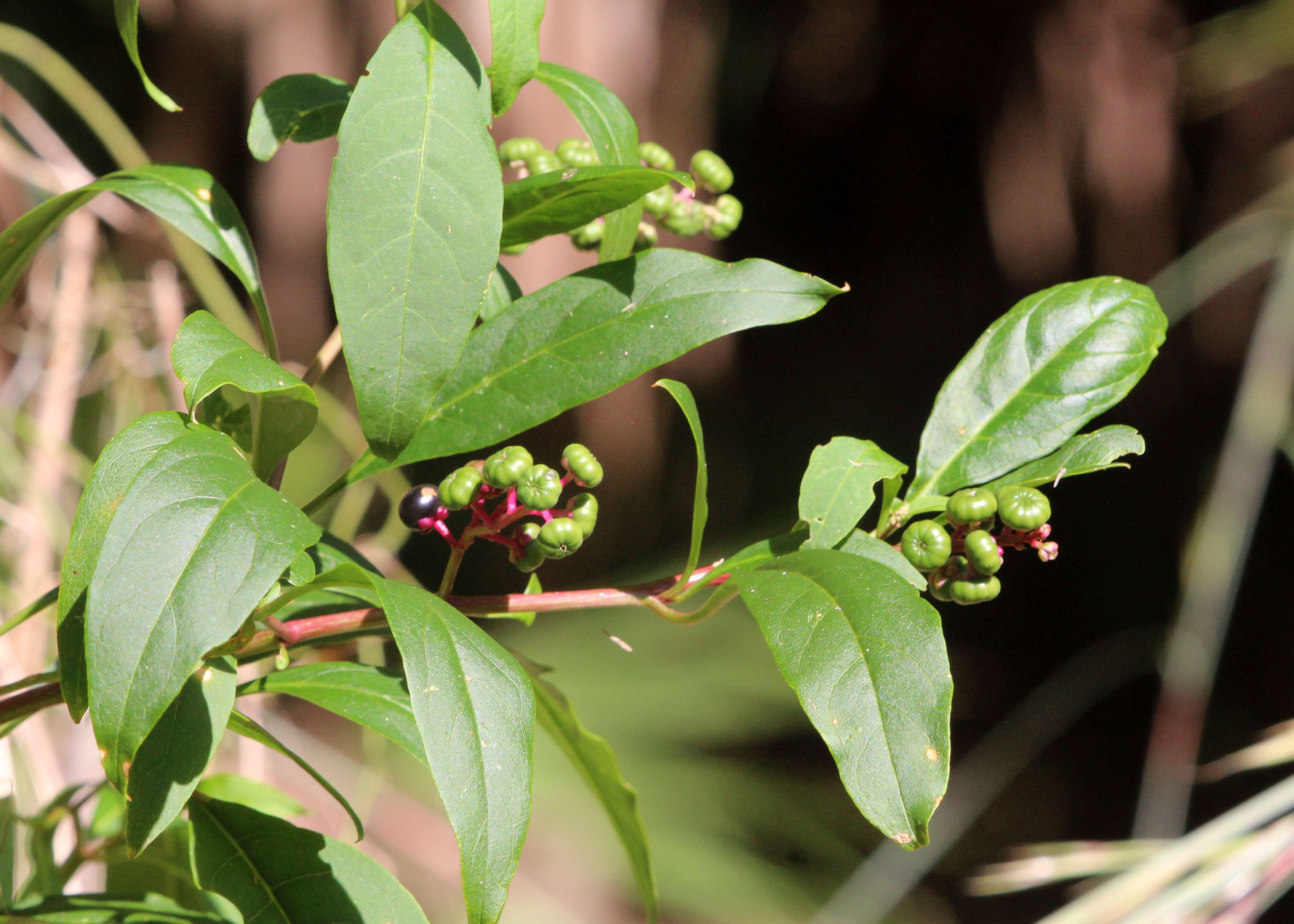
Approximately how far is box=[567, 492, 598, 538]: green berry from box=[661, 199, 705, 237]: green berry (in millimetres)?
237

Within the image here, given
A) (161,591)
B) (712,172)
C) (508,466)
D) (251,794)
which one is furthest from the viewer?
(251,794)

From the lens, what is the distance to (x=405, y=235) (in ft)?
1.39

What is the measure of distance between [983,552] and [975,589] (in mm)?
23

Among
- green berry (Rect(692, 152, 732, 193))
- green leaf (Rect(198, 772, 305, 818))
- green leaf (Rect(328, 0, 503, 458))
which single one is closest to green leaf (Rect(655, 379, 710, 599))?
green leaf (Rect(328, 0, 503, 458))

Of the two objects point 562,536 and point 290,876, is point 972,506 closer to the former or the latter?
point 562,536

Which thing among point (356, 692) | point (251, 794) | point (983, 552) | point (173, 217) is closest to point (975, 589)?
point (983, 552)

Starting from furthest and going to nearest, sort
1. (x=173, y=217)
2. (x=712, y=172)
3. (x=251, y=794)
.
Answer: (x=251, y=794), (x=712, y=172), (x=173, y=217)

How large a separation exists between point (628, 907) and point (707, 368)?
1220mm

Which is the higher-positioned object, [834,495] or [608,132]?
[608,132]

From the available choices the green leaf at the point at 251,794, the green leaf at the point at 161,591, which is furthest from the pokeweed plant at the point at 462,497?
the green leaf at the point at 251,794

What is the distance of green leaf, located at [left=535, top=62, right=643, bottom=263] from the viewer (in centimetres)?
55

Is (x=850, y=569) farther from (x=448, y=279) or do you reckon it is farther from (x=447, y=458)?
(x=447, y=458)

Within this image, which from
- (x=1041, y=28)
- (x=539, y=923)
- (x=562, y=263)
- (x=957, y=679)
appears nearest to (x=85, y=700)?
(x=562, y=263)

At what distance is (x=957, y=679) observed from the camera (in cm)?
228
